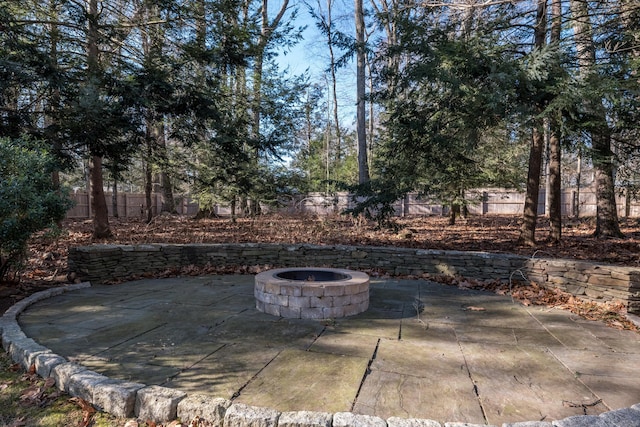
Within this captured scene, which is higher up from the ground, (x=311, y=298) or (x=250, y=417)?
(x=311, y=298)

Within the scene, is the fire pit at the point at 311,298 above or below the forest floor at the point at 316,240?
below

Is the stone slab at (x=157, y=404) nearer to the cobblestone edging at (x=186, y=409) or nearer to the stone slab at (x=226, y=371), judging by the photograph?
the cobblestone edging at (x=186, y=409)

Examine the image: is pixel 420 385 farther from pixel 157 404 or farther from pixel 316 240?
pixel 316 240

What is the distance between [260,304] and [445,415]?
2691 millimetres

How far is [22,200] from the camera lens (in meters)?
3.96

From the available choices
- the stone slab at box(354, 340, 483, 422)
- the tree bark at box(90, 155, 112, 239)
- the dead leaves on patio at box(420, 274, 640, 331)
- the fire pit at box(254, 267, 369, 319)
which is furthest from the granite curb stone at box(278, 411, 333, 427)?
the tree bark at box(90, 155, 112, 239)

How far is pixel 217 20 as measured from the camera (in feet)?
22.0

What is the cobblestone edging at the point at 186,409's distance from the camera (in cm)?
195

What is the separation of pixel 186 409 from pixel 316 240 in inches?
254

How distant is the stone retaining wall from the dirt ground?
0.45 m

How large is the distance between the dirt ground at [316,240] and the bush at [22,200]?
102 cm

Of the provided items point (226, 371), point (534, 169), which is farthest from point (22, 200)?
point (534, 169)

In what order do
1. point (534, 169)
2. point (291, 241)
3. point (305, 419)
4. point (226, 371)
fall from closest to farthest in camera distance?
point (305, 419) → point (226, 371) → point (534, 169) → point (291, 241)

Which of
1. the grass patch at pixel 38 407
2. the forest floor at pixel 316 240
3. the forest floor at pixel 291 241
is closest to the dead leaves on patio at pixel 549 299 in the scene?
the forest floor at pixel 291 241
